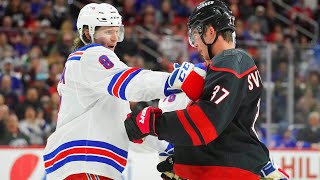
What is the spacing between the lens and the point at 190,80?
2668 millimetres

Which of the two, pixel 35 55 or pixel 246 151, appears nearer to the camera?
pixel 246 151

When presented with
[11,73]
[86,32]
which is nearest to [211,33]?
[86,32]

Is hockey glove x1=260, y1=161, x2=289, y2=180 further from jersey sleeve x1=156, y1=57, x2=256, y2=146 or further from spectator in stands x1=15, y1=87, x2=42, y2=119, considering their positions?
spectator in stands x1=15, y1=87, x2=42, y2=119

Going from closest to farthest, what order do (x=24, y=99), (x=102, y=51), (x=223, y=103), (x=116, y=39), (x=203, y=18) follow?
1. (x=223, y=103)
2. (x=203, y=18)
3. (x=102, y=51)
4. (x=116, y=39)
5. (x=24, y=99)

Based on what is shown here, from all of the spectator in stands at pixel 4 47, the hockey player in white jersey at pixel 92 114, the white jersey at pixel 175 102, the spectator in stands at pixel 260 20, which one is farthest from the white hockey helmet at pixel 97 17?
the spectator in stands at pixel 260 20

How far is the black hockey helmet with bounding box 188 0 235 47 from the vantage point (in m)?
2.78

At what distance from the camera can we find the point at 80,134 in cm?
312

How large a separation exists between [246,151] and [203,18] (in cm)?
53

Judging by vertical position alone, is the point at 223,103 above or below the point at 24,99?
above

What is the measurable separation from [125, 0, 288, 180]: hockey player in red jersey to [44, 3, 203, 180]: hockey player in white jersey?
0.28 metres

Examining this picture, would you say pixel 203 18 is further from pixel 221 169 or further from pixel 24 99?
pixel 24 99

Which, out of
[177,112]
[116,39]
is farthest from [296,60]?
[177,112]

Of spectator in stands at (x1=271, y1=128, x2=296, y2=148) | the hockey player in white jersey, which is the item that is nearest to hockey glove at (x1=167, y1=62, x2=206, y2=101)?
the hockey player in white jersey

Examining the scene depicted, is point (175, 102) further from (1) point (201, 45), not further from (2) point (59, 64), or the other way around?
(2) point (59, 64)
